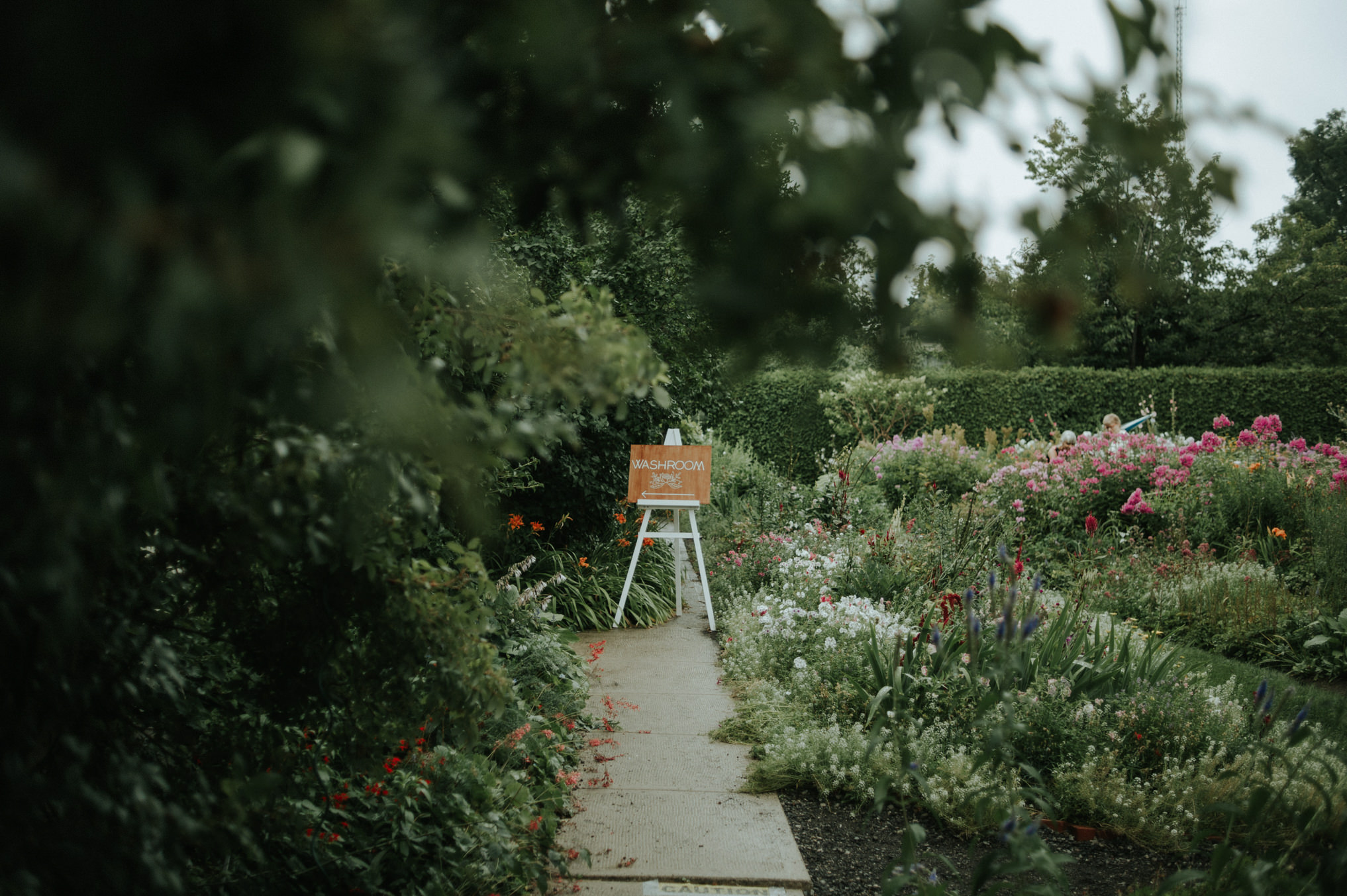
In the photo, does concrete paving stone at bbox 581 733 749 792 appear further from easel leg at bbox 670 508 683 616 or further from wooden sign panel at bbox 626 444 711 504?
easel leg at bbox 670 508 683 616

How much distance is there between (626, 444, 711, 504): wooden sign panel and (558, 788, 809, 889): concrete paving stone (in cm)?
304

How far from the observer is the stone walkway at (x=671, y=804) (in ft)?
8.80

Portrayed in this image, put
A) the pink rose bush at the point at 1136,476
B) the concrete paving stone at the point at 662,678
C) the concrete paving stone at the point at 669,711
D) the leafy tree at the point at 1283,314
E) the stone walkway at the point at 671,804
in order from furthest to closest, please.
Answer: the leafy tree at the point at 1283,314
the pink rose bush at the point at 1136,476
the concrete paving stone at the point at 662,678
the concrete paving stone at the point at 669,711
the stone walkway at the point at 671,804

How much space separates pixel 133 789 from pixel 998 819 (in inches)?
113

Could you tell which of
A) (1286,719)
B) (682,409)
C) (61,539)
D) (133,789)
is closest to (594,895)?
(133,789)

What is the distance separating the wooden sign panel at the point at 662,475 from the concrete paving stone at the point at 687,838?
3.04 m

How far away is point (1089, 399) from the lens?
14.2 m

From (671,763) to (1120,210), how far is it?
10.7ft

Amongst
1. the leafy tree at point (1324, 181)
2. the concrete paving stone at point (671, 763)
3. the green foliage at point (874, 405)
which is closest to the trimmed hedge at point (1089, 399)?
the green foliage at point (874, 405)

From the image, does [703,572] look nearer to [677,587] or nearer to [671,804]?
[677,587]

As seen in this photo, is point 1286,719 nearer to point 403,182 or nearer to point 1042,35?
point 1042,35

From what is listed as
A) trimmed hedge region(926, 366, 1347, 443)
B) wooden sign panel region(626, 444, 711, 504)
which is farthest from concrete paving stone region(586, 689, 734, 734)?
trimmed hedge region(926, 366, 1347, 443)

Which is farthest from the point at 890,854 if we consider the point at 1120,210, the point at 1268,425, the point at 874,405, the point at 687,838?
the point at 874,405

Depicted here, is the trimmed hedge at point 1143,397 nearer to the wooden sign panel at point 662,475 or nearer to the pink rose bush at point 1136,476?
the pink rose bush at point 1136,476
